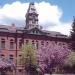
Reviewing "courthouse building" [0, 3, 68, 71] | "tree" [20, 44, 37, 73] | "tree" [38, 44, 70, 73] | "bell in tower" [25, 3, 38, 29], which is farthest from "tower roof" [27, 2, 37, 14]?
"tree" [38, 44, 70, 73]

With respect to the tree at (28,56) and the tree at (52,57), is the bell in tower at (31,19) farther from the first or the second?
the tree at (52,57)

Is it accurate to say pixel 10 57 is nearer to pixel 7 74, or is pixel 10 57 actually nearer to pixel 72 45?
pixel 7 74

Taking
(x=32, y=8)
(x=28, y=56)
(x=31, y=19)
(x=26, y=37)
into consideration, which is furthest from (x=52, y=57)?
(x=32, y=8)

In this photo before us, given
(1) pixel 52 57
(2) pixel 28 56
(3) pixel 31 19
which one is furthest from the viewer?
(3) pixel 31 19

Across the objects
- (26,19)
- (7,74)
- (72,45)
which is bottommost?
(7,74)

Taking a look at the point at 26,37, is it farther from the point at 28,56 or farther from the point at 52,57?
the point at 52,57

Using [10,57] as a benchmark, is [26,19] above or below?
above

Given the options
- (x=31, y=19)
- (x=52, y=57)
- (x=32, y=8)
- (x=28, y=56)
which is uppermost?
(x=32, y=8)

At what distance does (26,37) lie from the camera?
84.3 m

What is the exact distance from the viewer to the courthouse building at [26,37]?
81.1 metres

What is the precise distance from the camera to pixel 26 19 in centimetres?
9462

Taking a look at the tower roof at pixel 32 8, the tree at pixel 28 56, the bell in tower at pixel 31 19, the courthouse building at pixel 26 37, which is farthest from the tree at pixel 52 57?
the tower roof at pixel 32 8

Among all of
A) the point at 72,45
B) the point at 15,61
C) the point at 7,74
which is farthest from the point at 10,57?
the point at 72,45

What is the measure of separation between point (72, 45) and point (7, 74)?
15.0 metres
